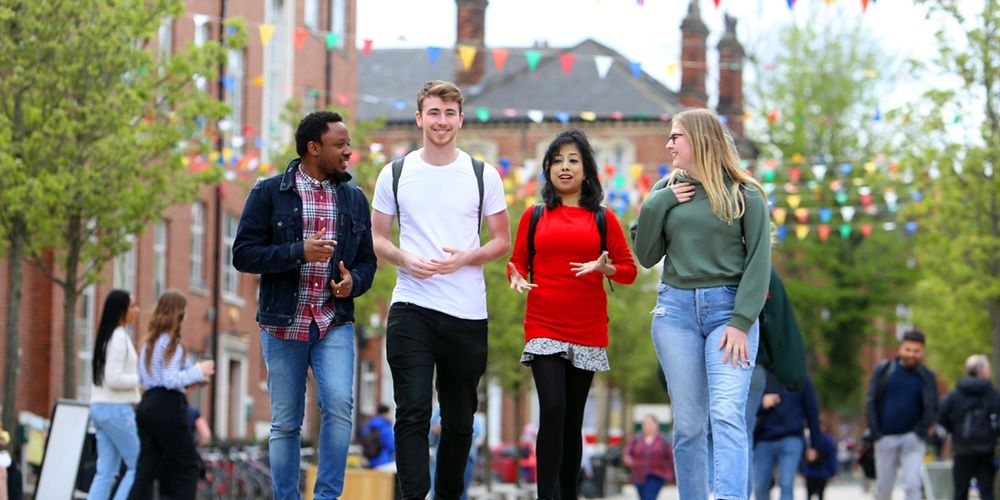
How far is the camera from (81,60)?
746 inches

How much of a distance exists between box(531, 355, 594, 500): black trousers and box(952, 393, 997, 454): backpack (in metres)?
10.2

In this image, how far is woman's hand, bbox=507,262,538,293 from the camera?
9656 millimetres

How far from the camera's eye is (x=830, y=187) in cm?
5781

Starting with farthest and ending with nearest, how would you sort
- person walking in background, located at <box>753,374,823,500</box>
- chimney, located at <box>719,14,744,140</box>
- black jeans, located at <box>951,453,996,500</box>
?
chimney, located at <box>719,14,744,140</box> < black jeans, located at <box>951,453,996,500</box> < person walking in background, located at <box>753,374,823,500</box>

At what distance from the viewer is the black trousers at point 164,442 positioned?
12.8m

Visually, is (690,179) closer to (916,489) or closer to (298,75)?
(916,489)

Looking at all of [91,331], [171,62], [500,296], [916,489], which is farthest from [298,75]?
[916,489]

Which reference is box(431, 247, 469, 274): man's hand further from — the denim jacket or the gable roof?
the gable roof

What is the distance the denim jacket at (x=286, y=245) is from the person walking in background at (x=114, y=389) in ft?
13.3

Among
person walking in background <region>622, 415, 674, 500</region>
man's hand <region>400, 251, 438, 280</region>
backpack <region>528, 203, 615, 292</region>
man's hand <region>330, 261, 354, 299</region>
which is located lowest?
person walking in background <region>622, 415, 674, 500</region>

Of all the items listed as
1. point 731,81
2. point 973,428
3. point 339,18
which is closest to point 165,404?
point 973,428

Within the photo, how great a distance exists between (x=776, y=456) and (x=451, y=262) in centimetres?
624

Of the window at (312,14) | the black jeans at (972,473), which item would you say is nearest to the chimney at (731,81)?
the window at (312,14)

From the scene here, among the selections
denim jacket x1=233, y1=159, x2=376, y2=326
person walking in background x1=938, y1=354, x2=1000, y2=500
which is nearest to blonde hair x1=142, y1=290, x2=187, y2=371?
denim jacket x1=233, y1=159, x2=376, y2=326
